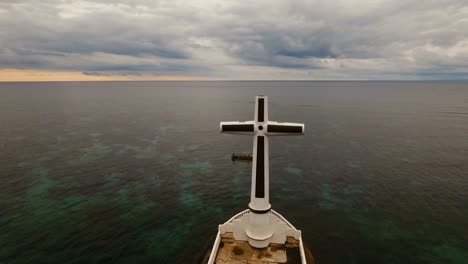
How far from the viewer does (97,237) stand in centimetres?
3734

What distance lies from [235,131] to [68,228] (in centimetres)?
3241

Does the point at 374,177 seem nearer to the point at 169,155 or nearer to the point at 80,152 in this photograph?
the point at 169,155

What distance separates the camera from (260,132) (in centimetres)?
2503

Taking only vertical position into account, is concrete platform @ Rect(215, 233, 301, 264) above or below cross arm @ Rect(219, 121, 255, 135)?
below

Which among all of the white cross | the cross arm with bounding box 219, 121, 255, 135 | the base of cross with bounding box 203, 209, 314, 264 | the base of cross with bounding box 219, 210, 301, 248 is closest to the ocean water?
A: the base of cross with bounding box 203, 209, 314, 264

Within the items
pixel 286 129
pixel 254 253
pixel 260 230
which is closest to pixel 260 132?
pixel 286 129

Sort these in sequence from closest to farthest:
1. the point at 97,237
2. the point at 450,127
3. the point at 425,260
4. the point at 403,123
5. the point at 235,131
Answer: the point at 235,131
the point at 425,260
the point at 97,237
the point at 450,127
the point at 403,123

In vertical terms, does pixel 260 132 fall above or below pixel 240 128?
below

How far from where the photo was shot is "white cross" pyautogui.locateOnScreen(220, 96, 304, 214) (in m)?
24.4

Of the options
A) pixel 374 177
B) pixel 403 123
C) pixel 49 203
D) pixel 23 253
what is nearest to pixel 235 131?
pixel 23 253

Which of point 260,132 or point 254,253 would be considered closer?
point 260,132

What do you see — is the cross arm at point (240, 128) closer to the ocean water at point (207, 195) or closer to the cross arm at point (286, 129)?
the cross arm at point (286, 129)

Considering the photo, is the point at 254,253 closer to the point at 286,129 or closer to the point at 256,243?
the point at 256,243

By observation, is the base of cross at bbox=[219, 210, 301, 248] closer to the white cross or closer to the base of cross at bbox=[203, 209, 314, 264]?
the base of cross at bbox=[203, 209, 314, 264]
